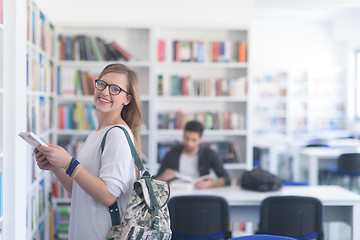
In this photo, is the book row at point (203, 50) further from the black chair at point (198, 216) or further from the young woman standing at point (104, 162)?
the young woman standing at point (104, 162)

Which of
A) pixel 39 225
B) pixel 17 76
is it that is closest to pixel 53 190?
pixel 39 225

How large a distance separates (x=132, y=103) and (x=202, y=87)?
2992mm

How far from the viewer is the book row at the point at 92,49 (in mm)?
4516

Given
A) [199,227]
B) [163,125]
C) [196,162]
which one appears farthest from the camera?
[163,125]

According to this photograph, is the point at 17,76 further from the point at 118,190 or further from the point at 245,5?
the point at 245,5

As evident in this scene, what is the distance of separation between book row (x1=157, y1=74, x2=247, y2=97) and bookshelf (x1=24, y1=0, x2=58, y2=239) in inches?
50.0

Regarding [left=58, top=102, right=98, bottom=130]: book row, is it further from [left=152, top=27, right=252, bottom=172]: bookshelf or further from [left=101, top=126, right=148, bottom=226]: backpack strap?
[left=101, top=126, right=148, bottom=226]: backpack strap

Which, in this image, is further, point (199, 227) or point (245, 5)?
point (245, 5)

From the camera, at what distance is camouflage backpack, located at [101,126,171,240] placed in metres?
1.53

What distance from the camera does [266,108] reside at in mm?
10789

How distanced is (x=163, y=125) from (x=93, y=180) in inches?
126

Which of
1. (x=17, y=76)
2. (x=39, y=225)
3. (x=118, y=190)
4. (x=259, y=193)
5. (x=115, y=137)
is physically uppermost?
(x=17, y=76)

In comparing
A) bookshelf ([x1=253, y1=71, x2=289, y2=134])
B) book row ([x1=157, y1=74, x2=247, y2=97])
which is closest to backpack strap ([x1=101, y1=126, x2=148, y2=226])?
book row ([x1=157, y1=74, x2=247, y2=97])

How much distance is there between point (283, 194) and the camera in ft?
10.7
